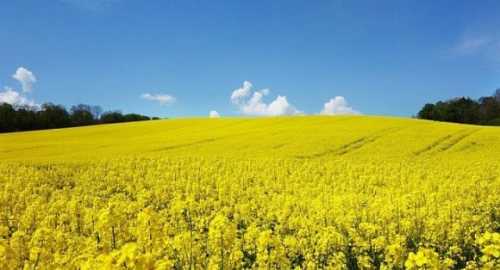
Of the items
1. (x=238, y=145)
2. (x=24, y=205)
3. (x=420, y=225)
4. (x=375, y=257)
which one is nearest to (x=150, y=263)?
(x=375, y=257)

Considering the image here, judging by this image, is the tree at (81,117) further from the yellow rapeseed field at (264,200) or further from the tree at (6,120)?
the yellow rapeseed field at (264,200)

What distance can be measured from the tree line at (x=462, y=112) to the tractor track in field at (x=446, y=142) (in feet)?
136

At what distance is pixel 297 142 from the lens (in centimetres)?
2908

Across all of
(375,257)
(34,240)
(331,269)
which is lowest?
(375,257)

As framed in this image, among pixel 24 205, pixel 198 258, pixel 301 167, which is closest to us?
pixel 198 258

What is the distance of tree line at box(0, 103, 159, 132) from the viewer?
63.7 metres

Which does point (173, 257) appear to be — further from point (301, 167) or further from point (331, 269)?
point (301, 167)

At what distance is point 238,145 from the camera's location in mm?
29328

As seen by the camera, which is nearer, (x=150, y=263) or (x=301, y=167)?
(x=150, y=263)

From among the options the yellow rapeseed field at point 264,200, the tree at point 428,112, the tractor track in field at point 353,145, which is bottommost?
the yellow rapeseed field at point 264,200

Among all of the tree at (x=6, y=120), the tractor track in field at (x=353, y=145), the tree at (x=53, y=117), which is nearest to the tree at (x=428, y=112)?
the tractor track in field at (x=353, y=145)

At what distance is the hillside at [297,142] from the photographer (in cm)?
2622

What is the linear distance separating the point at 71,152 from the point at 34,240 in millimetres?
24035

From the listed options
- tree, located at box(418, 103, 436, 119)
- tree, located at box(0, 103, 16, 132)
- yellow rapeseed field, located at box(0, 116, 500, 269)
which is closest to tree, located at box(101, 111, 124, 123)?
tree, located at box(0, 103, 16, 132)
